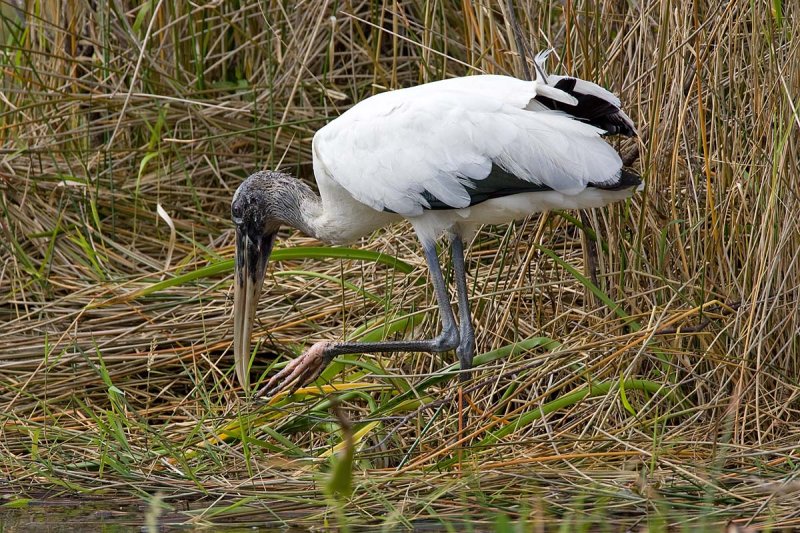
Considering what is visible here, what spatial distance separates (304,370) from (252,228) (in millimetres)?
747

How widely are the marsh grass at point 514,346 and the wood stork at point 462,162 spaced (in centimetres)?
23

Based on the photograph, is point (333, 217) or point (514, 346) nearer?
point (514, 346)

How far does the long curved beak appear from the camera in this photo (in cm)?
468

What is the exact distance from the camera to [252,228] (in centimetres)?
480

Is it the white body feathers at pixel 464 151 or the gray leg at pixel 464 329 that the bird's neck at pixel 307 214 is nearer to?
the white body feathers at pixel 464 151

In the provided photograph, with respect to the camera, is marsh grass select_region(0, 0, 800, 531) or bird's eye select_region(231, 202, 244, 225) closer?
marsh grass select_region(0, 0, 800, 531)

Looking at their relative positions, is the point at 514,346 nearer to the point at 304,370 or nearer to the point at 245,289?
the point at 304,370

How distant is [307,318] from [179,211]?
1533mm

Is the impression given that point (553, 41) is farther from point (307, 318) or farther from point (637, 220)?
point (307, 318)

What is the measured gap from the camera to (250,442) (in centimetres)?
409

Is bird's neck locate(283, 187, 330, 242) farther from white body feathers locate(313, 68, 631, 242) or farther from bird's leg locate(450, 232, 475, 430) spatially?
bird's leg locate(450, 232, 475, 430)

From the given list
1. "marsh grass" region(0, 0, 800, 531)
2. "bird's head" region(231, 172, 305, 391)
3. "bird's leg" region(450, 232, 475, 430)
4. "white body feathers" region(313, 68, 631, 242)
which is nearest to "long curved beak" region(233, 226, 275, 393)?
"bird's head" region(231, 172, 305, 391)

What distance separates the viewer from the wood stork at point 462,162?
394cm

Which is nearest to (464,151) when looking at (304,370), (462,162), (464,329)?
(462,162)
